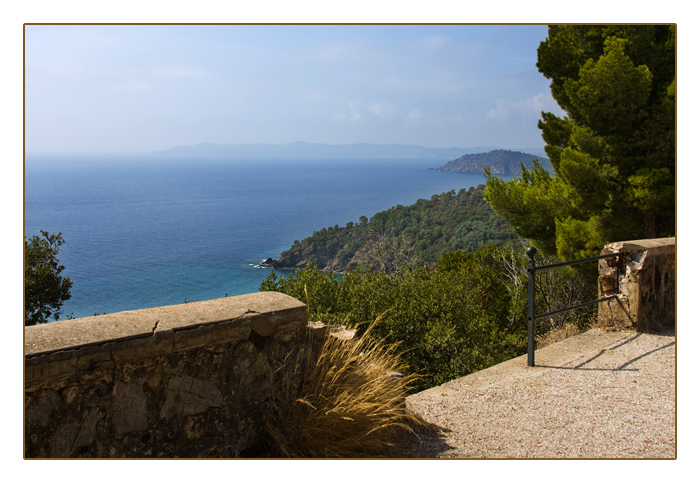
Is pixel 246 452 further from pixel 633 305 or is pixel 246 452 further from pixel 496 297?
pixel 496 297

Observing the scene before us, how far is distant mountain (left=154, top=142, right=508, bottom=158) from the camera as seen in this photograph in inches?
981

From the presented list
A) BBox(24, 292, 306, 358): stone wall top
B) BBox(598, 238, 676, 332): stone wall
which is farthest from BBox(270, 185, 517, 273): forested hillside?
BBox(24, 292, 306, 358): stone wall top

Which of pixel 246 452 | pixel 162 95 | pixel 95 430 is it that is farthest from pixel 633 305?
pixel 162 95

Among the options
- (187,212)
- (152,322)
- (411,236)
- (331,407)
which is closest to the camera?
(152,322)

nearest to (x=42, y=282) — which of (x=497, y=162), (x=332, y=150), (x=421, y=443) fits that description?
(x=421, y=443)

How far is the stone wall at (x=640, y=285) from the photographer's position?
5547 millimetres

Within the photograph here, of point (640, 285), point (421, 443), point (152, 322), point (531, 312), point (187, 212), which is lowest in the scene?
point (421, 443)

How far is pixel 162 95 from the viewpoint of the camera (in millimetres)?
20516

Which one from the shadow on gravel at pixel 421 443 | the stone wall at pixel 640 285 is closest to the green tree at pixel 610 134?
the stone wall at pixel 640 285

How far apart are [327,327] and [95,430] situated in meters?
1.32

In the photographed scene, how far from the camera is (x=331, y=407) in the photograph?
9.69ft

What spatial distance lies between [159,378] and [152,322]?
0.26 meters

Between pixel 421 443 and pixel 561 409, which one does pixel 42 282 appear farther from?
pixel 561 409

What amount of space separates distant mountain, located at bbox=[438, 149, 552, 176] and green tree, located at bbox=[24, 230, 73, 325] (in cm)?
1057
